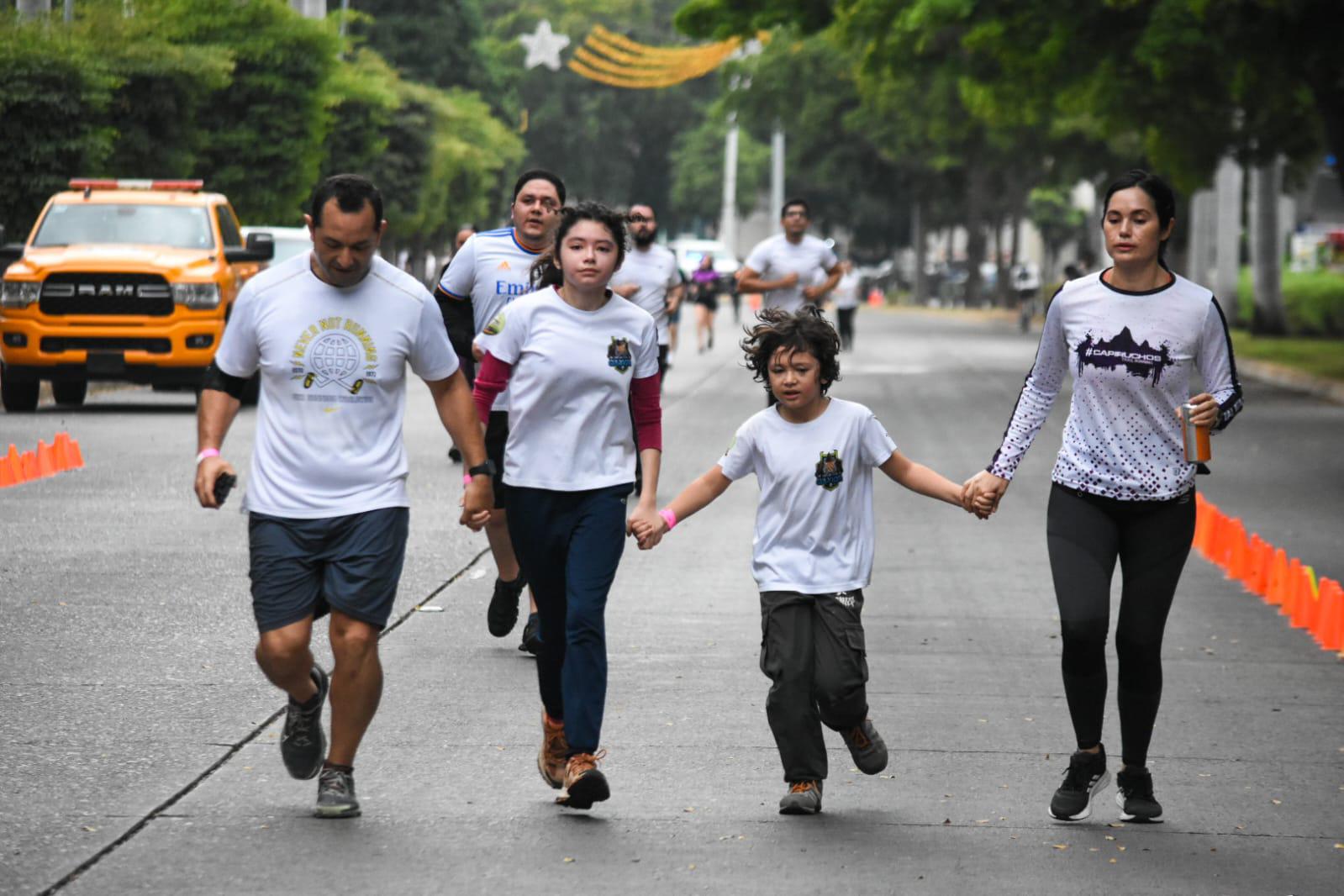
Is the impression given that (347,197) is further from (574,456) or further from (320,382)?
(574,456)

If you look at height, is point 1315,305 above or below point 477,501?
below

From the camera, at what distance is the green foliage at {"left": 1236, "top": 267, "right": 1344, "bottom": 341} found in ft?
130

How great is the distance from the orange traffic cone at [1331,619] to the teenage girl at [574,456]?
14.0ft

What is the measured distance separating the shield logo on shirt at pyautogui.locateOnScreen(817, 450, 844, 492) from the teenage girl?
47cm

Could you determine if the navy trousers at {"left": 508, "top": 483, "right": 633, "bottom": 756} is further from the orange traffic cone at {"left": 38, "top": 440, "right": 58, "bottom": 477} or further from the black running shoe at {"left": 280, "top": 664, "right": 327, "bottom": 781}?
the orange traffic cone at {"left": 38, "top": 440, "right": 58, "bottom": 477}

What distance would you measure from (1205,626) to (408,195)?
130ft

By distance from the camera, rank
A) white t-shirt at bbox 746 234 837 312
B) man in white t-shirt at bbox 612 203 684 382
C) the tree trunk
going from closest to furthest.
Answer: man in white t-shirt at bbox 612 203 684 382 → white t-shirt at bbox 746 234 837 312 → the tree trunk

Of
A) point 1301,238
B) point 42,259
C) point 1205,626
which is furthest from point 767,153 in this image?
point 1205,626

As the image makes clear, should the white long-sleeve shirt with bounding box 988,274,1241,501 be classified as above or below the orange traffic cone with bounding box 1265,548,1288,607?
above

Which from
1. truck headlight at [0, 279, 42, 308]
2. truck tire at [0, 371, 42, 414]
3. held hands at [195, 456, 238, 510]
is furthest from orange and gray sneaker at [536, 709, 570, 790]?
truck tire at [0, 371, 42, 414]

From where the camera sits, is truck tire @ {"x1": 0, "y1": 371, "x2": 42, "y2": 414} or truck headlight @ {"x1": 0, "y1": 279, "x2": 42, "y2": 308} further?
truck tire @ {"x1": 0, "y1": 371, "x2": 42, "y2": 414}

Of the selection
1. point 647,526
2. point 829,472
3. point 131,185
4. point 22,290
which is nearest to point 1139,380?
point 829,472

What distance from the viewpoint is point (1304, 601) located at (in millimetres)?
10117

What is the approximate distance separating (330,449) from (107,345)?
16205 millimetres
